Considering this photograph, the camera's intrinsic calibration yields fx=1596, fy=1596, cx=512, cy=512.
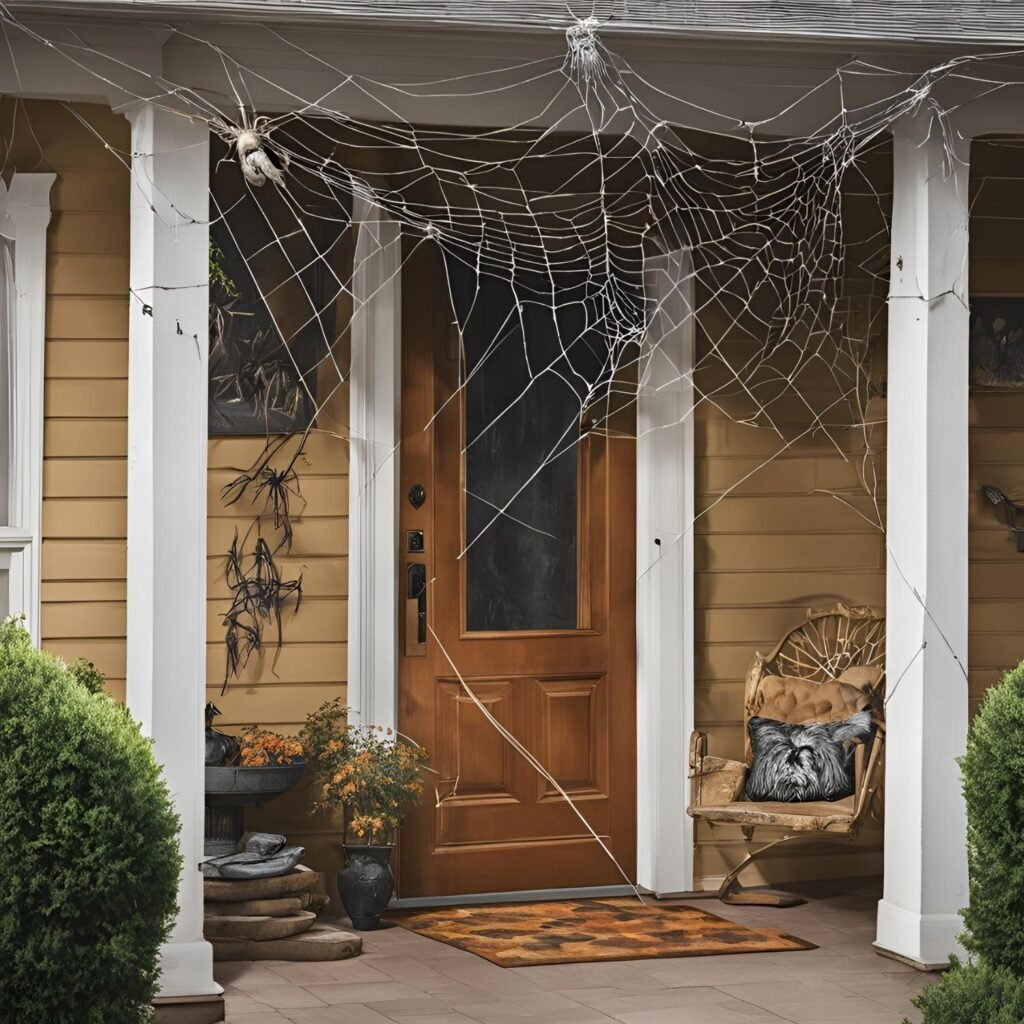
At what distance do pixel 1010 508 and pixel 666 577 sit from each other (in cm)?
130

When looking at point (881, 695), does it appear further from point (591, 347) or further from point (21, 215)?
point (21, 215)

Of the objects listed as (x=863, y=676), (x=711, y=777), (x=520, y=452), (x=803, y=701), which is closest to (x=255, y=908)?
(x=711, y=777)

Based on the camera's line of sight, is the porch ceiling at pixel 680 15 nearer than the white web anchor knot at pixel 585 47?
Yes

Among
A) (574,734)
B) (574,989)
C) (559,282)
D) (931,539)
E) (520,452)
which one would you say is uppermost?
(559,282)

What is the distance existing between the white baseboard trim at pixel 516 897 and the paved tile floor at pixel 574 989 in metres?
0.41

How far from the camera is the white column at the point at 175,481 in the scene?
13.6 feet

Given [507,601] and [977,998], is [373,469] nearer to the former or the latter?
[507,601]

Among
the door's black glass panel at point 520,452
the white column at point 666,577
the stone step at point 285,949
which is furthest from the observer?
the white column at point 666,577

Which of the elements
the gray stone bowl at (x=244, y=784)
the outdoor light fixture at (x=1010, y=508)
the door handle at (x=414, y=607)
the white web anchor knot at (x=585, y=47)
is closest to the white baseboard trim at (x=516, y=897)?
the gray stone bowl at (x=244, y=784)

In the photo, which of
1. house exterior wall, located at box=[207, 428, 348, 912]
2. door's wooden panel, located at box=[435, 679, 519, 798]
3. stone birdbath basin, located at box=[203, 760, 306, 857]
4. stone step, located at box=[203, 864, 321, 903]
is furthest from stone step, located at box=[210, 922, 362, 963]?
door's wooden panel, located at box=[435, 679, 519, 798]

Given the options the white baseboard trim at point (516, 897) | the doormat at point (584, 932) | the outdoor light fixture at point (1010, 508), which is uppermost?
the outdoor light fixture at point (1010, 508)

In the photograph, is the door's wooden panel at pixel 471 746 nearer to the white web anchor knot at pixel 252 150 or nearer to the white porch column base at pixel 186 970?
the white porch column base at pixel 186 970

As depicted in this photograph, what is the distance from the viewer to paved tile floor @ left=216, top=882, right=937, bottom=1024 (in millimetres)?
4137

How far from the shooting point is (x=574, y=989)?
4.39 meters
